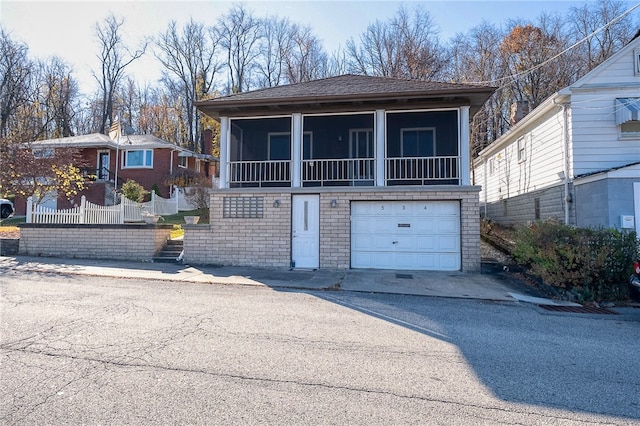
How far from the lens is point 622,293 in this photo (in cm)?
727

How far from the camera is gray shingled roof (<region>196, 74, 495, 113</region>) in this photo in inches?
415

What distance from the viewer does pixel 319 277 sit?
31.6ft

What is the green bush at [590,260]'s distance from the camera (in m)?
7.32

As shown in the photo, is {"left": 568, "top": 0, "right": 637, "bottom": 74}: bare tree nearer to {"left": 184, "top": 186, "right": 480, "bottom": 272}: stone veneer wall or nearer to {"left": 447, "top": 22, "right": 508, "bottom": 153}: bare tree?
{"left": 447, "top": 22, "right": 508, "bottom": 153}: bare tree

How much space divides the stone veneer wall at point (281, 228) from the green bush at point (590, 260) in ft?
9.23

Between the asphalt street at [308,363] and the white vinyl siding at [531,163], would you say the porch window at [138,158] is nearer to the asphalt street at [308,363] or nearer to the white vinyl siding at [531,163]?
the asphalt street at [308,363]

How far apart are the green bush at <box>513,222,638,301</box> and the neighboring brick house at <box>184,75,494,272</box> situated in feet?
8.97

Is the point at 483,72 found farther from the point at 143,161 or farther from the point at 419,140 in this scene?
the point at 143,161

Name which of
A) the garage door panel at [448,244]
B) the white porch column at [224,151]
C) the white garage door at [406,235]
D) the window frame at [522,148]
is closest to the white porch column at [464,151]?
the white garage door at [406,235]

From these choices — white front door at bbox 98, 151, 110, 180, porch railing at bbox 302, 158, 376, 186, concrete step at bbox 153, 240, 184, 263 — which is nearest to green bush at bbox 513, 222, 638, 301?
porch railing at bbox 302, 158, 376, 186

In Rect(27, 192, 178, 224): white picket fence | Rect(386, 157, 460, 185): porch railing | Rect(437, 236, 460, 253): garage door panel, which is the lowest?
Rect(437, 236, 460, 253): garage door panel

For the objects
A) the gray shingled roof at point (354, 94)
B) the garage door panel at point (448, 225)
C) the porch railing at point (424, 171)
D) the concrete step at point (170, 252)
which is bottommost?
the concrete step at point (170, 252)

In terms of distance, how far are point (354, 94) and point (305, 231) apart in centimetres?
440

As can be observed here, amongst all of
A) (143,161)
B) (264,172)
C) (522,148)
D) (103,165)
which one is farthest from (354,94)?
(103,165)
